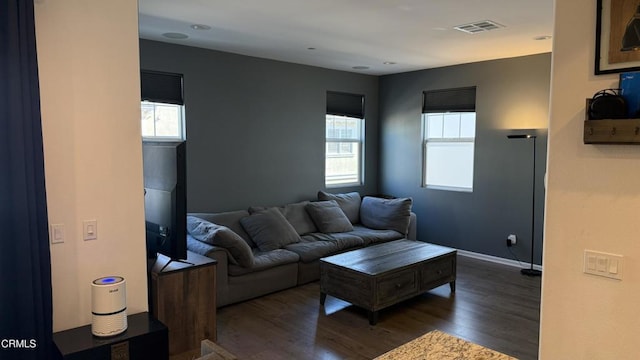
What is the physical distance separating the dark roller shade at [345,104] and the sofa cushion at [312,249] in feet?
7.01

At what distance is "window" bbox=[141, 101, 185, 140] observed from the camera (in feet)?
15.2

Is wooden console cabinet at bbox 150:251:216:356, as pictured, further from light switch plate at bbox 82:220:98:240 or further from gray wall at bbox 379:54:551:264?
gray wall at bbox 379:54:551:264

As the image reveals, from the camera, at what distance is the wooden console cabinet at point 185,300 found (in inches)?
117

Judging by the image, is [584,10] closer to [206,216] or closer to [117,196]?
[117,196]

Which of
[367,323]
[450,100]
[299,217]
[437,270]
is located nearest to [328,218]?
[299,217]

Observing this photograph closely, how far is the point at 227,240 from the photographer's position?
13.1 feet

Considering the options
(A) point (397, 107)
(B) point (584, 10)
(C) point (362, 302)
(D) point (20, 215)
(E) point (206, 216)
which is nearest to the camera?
(B) point (584, 10)

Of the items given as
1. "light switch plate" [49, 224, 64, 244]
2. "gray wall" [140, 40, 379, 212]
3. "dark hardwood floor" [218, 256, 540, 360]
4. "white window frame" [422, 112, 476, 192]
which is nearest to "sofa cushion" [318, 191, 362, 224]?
"gray wall" [140, 40, 379, 212]

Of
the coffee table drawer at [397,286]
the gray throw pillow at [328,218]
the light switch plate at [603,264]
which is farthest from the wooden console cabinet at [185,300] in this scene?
the gray throw pillow at [328,218]

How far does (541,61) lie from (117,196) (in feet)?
15.9

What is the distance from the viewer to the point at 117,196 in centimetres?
251

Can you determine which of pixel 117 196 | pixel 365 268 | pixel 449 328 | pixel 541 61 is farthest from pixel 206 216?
pixel 541 61

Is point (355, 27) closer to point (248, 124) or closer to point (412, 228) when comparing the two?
point (248, 124)

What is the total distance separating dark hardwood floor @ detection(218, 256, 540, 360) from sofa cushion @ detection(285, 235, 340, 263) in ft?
1.04
